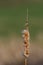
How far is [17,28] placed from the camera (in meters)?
1.74

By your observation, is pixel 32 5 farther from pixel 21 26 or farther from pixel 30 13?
pixel 21 26

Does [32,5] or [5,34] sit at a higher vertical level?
[32,5]

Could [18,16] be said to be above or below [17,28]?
above

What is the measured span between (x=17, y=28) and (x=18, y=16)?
0.38 ft

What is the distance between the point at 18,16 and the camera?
1747 mm

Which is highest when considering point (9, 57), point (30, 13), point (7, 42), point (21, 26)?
point (30, 13)

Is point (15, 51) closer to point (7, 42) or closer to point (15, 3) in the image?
point (7, 42)

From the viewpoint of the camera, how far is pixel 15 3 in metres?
1.74

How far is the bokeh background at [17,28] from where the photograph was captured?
1736 millimetres

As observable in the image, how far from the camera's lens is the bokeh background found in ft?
5.70

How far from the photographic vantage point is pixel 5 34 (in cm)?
174

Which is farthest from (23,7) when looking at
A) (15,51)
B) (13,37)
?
(15,51)

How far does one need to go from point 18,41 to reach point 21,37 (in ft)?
0.16

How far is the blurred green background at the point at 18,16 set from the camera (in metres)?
1.74
